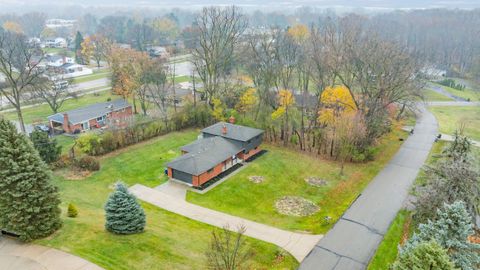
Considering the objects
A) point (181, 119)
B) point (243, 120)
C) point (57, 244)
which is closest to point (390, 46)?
point (243, 120)

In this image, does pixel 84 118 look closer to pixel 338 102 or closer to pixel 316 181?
pixel 316 181

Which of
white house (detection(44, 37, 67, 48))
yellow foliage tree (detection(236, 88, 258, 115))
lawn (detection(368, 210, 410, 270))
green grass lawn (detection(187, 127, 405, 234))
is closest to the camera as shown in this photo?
lawn (detection(368, 210, 410, 270))

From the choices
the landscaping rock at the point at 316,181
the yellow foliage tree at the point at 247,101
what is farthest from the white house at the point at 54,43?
the landscaping rock at the point at 316,181

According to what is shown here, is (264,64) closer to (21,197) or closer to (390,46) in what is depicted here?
(390,46)

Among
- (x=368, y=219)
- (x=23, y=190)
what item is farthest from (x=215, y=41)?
(x=23, y=190)

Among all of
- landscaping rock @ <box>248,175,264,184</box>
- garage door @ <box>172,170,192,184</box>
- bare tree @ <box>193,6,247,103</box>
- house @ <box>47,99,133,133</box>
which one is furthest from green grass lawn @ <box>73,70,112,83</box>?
landscaping rock @ <box>248,175,264,184</box>

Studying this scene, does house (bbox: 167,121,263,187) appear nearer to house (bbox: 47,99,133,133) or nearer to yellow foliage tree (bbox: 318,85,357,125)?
yellow foliage tree (bbox: 318,85,357,125)
